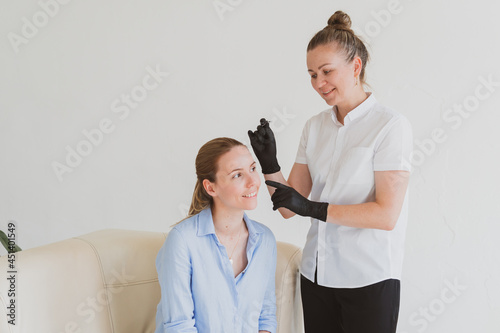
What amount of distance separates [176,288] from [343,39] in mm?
906

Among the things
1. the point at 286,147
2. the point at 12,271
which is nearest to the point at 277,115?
the point at 286,147

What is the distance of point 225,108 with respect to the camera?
2.72 metres

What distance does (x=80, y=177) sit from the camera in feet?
9.73

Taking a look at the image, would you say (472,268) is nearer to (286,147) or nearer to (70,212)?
(286,147)

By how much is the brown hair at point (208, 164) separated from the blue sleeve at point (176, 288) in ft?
0.57

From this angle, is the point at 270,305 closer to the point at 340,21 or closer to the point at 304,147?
the point at 304,147

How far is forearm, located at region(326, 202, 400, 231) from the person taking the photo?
150 cm

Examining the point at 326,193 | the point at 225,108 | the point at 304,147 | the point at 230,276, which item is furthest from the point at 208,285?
the point at 225,108

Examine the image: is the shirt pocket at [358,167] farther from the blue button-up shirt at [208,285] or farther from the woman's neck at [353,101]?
the blue button-up shirt at [208,285]

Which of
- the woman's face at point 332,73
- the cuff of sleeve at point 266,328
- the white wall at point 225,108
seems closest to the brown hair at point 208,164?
the woman's face at point 332,73

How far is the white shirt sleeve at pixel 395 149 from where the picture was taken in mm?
1520

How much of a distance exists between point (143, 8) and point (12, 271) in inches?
68.3

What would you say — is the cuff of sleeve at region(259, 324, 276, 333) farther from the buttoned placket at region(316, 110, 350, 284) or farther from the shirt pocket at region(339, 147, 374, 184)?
the shirt pocket at region(339, 147, 374, 184)

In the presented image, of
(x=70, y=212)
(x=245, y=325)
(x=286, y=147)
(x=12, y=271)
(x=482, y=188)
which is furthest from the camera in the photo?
(x=70, y=212)
